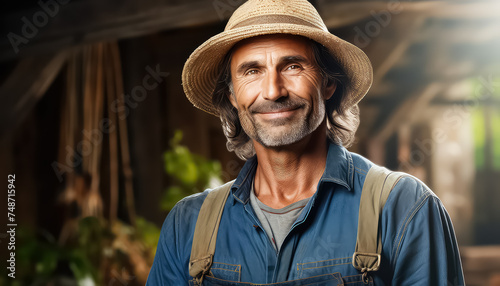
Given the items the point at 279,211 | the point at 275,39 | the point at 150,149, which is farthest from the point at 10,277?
the point at 275,39

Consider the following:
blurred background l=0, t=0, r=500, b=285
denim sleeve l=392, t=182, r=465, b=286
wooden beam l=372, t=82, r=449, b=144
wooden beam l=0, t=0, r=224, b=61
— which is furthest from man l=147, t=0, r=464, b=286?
wooden beam l=372, t=82, r=449, b=144

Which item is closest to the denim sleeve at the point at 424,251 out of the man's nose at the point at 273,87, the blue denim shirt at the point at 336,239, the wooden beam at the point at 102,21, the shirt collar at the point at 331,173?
the blue denim shirt at the point at 336,239

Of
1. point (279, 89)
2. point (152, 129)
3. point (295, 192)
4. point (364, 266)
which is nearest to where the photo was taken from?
point (364, 266)

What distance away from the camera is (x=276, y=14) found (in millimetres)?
1552

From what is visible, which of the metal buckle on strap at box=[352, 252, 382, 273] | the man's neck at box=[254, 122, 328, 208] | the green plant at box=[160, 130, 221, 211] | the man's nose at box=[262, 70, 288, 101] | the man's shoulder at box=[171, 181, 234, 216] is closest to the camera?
the metal buckle on strap at box=[352, 252, 382, 273]

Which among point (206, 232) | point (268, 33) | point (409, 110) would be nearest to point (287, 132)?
point (268, 33)

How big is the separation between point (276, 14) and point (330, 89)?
29 cm

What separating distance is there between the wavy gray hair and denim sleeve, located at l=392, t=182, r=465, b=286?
365 millimetres

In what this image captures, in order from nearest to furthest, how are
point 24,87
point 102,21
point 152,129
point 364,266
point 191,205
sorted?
point 364,266
point 191,205
point 102,21
point 24,87
point 152,129

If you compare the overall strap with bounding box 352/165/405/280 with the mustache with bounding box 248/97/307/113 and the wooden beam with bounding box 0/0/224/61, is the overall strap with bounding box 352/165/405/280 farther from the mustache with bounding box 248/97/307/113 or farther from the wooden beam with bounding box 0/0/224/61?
the wooden beam with bounding box 0/0/224/61

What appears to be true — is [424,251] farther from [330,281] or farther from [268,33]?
[268,33]

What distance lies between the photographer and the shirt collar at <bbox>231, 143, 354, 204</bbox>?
1530 mm

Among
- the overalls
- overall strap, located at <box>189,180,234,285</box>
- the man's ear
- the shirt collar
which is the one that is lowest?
the overalls

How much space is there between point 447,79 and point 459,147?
41 centimetres
